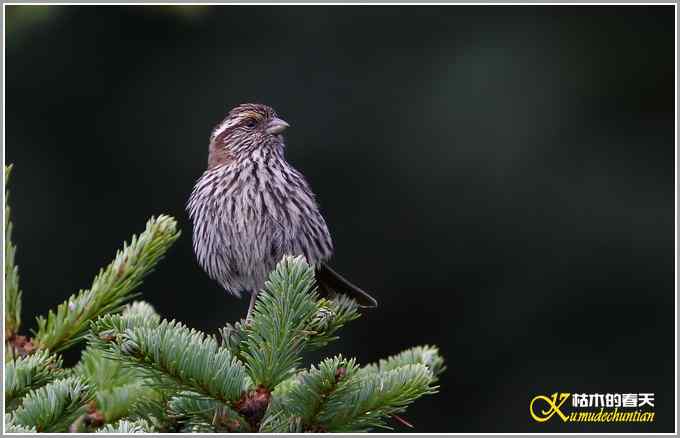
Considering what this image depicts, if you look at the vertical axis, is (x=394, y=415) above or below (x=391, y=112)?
below

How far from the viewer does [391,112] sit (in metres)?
9.64

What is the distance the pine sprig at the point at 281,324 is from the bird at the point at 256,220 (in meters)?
1.30

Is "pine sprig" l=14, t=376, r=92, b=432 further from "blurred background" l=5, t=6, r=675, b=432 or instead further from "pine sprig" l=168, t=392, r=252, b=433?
"blurred background" l=5, t=6, r=675, b=432

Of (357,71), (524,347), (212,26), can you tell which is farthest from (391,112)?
(524,347)

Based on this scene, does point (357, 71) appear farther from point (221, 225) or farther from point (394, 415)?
point (394, 415)

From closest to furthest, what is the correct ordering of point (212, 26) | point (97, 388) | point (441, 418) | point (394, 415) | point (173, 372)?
point (173, 372), point (394, 415), point (97, 388), point (441, 418), point (212, 26)

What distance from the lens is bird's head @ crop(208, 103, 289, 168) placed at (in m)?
4.81

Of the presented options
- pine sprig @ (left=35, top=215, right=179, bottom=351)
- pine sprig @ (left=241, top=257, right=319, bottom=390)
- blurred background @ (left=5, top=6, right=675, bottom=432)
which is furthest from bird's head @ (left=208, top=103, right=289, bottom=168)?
blurred background @ (left=5, top=6, right=675, bottom=432)

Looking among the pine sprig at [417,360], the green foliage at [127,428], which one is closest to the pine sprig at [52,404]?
the green foliage at [127,428]

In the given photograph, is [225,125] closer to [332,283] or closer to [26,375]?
[332,283]

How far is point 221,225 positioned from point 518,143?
550 cm

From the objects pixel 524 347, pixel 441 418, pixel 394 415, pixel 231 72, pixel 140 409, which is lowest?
pixel 140 409

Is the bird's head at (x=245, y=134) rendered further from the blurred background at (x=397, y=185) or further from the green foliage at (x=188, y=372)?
the blurred background at (x=397, y=185)

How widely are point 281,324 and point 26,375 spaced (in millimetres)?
703
